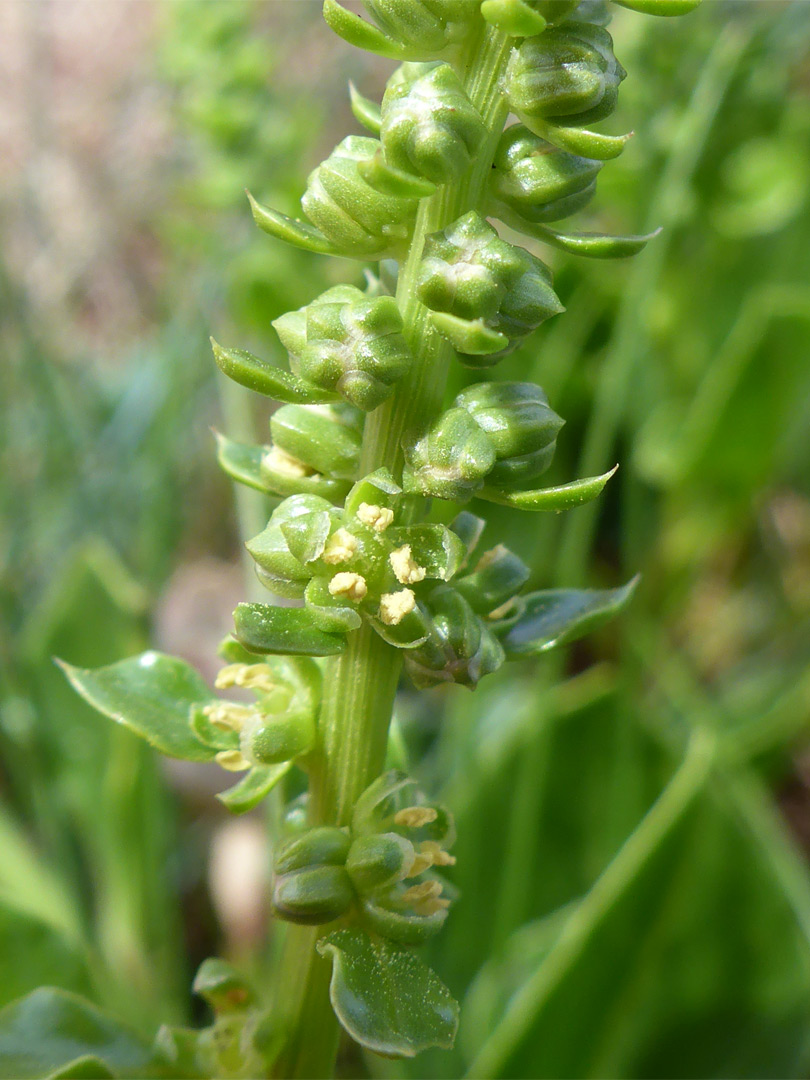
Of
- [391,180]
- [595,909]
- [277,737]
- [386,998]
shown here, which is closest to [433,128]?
[391,180]

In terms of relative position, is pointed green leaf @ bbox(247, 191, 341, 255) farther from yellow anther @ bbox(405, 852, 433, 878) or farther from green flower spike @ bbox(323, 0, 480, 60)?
yellow anther @ bbox(405, 852, 433, 878)

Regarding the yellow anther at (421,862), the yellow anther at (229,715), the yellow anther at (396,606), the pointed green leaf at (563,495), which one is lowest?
the yellow anther at (421,862)

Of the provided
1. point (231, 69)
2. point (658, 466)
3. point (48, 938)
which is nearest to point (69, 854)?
point (48, 938)

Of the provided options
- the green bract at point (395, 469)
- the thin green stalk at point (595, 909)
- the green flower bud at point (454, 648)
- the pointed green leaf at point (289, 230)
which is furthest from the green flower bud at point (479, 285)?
the thin green stalk at point (595, 909)

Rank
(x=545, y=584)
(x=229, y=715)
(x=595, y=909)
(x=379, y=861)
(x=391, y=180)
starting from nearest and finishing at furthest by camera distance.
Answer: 1. (x=391, y=180)
2. (x=379, y=861)
3. (x=229, y=715)
4. (x=595, y=909)
5. (x=545, y=584)

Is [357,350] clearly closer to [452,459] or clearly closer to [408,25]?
[452,459]

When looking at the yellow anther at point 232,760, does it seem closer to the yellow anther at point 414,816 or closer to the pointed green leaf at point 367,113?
the yellow anther at point 414,816
